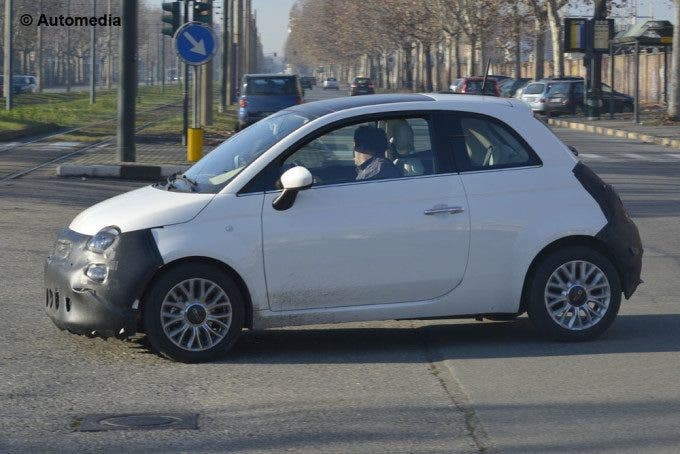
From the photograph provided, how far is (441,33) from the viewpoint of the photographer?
303 feet

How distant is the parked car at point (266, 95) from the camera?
32250 mm

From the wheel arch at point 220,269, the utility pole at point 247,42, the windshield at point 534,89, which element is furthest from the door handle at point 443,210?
the utility pole at point 247,42

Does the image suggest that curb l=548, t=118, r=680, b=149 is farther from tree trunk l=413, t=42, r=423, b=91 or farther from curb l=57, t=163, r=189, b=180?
tree trunk l=413, t=42, r=423, b=91

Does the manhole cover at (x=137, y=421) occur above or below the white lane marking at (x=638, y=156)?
below

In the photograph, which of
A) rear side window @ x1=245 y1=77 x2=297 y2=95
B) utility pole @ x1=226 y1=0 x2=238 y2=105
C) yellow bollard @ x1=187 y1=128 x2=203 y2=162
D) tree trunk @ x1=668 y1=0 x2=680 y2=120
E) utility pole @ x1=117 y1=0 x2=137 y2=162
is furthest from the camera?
utility pole @ x1=226 y1=0 x2=238 y2=105

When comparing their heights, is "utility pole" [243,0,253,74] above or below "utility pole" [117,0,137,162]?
above

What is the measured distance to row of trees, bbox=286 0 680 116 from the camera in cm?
6425

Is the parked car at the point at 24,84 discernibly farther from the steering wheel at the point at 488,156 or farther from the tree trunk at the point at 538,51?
the steering wheel at the point at 488,156

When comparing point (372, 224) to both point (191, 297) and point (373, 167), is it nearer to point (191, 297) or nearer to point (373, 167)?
point (373, 167)

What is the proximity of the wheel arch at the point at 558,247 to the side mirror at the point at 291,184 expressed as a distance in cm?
156

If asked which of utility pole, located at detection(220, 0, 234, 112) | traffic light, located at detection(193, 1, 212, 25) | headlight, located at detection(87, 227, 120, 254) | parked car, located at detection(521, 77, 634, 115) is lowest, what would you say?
headlight, located at detection(87, 227, 120, 254)

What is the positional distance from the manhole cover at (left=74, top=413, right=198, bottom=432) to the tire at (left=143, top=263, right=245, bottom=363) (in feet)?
3.81

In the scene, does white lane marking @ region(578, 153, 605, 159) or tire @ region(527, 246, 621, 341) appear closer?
tire @ region(527, 246, 621, 341)

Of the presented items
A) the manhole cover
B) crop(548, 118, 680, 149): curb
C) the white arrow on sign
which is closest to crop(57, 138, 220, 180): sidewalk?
the white arrow on sign
